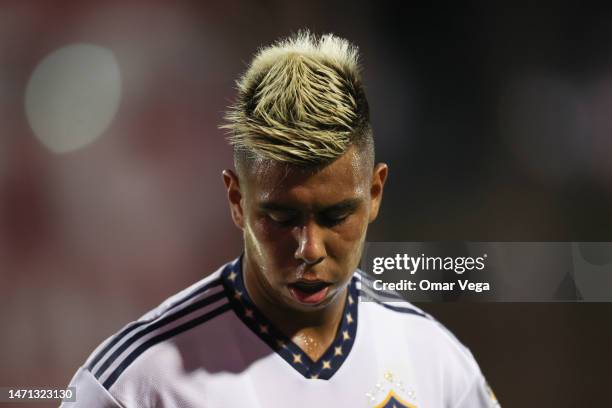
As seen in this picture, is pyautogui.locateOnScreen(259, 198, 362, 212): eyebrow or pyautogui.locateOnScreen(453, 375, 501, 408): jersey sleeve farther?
pyautogui.locateOnScreen(453, 375, 501, 408): jersey sleeve

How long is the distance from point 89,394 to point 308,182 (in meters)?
0.67

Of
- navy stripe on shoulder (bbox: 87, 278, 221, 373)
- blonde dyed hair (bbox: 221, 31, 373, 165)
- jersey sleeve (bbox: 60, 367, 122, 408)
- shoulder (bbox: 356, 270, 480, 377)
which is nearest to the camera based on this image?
blonde dyed hair (bbox: 221, 31, 373, 165)

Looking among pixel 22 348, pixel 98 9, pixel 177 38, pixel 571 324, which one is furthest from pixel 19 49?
pixel 571 324

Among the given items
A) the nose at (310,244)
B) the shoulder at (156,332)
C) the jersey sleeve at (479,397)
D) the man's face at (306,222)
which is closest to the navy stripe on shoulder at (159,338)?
the shoulder at (156,332)

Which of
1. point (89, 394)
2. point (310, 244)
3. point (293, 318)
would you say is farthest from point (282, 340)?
point (89, 394)

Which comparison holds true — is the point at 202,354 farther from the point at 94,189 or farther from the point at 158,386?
the point at 94,189

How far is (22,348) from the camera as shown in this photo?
1.63 metres

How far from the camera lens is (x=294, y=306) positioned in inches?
52.9

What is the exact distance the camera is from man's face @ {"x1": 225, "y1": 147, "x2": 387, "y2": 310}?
1.21 meters

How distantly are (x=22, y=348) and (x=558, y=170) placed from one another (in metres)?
1.46

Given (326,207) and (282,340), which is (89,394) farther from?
(326,207)

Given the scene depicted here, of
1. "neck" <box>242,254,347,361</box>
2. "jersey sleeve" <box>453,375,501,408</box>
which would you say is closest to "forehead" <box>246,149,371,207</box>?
"neck" <box>242,254,347,361</box>

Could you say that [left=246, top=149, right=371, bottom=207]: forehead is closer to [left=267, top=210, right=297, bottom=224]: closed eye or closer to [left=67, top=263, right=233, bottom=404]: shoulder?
[left=267, top=210, right=297, bottom=224]: closed eye

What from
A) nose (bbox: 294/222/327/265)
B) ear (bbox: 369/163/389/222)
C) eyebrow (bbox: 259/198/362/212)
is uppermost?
ear (bbox: 369/163/389/222)
